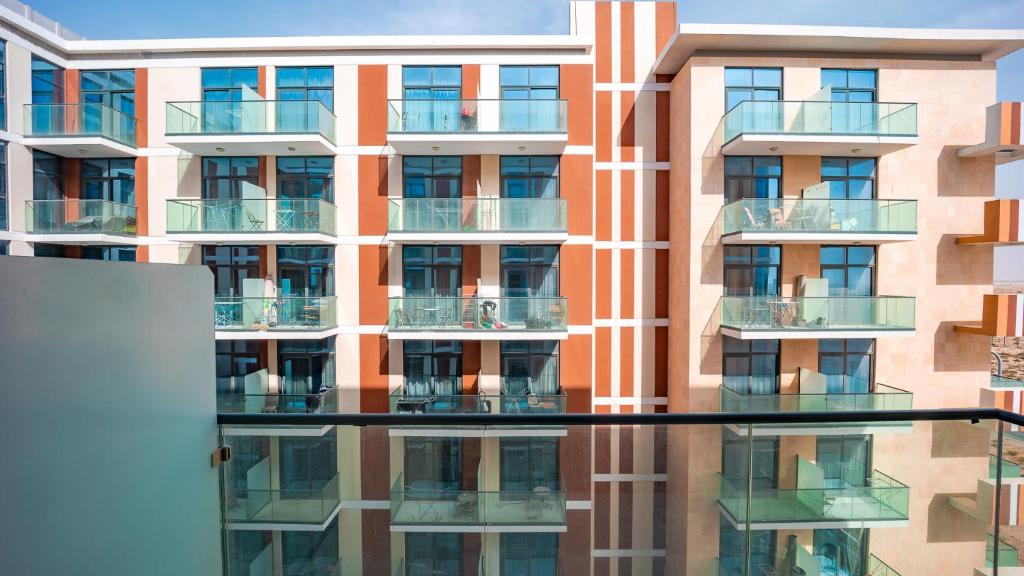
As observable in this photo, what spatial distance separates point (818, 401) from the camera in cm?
946

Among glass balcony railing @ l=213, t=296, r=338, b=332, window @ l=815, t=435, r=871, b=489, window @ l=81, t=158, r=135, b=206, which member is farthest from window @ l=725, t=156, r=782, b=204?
window @ l=81, t=158, r=135, b=206

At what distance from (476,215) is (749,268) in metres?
5.57

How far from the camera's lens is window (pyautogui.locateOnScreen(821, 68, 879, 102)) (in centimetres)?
1009

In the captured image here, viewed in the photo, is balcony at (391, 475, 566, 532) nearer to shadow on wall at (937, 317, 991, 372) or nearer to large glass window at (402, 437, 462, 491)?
large glass window at (402, 437, 462, 491)

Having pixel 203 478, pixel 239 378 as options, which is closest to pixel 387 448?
pixel 203 478

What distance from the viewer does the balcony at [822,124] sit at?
365 inches

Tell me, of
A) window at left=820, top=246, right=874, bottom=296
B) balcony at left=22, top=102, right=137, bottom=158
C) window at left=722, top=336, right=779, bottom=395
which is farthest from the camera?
window at left=820, top=246, right=874, bottom=296

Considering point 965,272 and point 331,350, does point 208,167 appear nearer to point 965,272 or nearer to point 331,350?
point 331,350

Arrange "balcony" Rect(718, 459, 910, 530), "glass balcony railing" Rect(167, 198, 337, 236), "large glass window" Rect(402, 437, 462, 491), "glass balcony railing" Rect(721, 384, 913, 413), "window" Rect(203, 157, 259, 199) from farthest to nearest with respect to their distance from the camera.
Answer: "window" Rect(203, 157, 259, 199)
"glass balcony railing" Rect(167, 198, 337, 236)
"glass balcony railing" Rect(721, 384, 913, 413)
"large glass window" Rect(402, 437, 462, 491)
"balcony" Rect(718, 459, 910, 530)

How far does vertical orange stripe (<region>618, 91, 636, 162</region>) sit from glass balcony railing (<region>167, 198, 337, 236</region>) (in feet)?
20.8

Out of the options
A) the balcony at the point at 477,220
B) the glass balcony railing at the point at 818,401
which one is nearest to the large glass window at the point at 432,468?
the balcony at the point at 477,220

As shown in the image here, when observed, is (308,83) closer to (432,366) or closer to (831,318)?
(432,366)

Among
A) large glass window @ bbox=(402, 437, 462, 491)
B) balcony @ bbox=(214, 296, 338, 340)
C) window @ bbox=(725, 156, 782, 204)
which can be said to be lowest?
large glass window @ bbox=(402, 437, 462, 491)

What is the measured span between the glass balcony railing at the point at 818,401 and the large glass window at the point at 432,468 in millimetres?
7518
